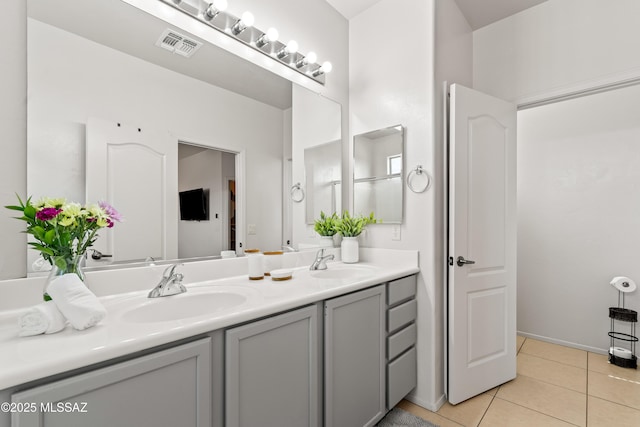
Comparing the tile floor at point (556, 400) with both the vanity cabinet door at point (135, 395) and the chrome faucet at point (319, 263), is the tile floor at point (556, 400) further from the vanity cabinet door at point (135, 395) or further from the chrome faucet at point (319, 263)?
the vanity cabinet door at point (135, 395)

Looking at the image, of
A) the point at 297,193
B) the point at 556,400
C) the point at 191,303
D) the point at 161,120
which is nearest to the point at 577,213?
the point at 556,400

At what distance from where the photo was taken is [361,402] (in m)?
1.47

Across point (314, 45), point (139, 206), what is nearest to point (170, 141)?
point (139, 206)

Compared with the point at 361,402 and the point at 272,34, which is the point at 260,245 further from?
the point at 272,34

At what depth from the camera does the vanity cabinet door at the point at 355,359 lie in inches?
51.9

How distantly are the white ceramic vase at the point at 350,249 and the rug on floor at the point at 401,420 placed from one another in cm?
97

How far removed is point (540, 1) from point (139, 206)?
3.05 meters

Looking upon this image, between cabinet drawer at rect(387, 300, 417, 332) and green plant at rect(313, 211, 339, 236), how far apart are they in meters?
0.72

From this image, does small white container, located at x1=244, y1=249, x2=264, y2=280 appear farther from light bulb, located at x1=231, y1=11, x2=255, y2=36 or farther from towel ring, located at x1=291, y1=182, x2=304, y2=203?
light bulb, located at x1=231, y1=11, x2=255, y2=36

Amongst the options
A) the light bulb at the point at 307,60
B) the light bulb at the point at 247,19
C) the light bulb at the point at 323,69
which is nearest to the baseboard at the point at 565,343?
the light bulb at the point at 323,69

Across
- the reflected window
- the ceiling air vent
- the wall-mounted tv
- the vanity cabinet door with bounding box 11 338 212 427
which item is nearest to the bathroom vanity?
the vanity cabinet door with bounding box 11 338 212 427

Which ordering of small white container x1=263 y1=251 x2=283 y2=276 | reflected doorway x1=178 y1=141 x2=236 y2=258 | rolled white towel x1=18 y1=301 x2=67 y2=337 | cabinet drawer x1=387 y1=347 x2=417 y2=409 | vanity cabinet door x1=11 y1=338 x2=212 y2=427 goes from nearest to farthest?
vanity cabinet door x1=11 y1=338 x2=212 y2=427
rolled white towel x1=18 y1=301 x2=67 y2=337
reflected doorway x1=178 y1=141 x2=236 y2=258
cabinet drawer x1=387 y1=347 x2=417 y2=409
small white container x1=263 y1=251 x2=283 y2=276

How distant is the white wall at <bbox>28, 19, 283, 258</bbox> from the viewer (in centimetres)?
107

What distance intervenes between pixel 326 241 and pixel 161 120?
4.32 ft
